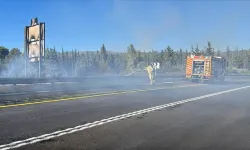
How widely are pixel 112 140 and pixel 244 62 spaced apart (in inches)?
5031

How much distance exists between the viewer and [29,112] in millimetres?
8102

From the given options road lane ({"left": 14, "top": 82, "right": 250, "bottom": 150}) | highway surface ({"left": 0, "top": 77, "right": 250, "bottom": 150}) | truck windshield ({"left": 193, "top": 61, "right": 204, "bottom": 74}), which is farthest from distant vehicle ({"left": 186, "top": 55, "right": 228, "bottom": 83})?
road lane ({"left": 14, "top": 82, "right": 250, "bottom": 150})

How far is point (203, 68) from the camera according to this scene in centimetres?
2964

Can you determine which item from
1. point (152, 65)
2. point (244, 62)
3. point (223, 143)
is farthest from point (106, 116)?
point (244, 62)

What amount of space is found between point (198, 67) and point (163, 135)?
25388 mm

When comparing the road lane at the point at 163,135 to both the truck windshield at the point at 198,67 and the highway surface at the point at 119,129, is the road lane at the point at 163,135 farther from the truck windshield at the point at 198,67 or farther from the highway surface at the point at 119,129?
the truck windshield at the point at 198,67

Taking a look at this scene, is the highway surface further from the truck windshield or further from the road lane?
the truck windshield

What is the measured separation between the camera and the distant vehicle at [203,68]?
29.3 m

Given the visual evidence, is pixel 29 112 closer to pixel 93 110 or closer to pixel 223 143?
pixel 93 110

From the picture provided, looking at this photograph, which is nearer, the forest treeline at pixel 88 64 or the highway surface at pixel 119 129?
the highway surface at pixel 119 129

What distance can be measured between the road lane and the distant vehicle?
21.7 meters

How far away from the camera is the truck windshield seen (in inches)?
1171

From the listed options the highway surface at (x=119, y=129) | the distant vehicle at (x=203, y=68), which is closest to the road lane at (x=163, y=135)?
the highway surface at (x=119, y=129)

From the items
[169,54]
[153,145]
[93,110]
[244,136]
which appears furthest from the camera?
[169,54]
